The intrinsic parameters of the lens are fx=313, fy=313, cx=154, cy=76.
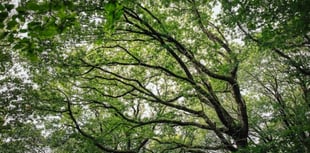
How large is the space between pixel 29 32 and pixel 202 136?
25432 millimetres

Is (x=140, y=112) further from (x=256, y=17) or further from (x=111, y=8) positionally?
(x=111, y=8)

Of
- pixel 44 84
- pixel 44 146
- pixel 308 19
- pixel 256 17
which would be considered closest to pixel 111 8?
pixel 308 19

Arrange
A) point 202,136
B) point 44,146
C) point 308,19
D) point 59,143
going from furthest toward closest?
1. point 202,136
2. point 44,146
3. point 59,143
4. point 308,19

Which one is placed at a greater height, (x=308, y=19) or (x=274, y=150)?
(x=308, y=19)

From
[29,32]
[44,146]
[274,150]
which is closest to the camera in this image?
[29,32]

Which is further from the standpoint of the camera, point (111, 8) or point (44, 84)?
point (44, 84)

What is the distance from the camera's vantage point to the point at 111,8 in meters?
2.54

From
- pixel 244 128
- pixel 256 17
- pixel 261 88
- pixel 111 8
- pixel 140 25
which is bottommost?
pixel 111 8

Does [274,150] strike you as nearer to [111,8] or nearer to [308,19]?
[308,19]

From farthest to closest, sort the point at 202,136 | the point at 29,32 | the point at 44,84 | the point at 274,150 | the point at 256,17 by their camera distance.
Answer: the point at 202,136, the point at 44,84, the point at 274,150, the point at 256,17, the point at 29,32

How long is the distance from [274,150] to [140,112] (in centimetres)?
1304

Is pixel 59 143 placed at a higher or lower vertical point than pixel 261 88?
lower

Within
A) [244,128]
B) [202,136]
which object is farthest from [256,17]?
[202,136]

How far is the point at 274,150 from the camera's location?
11008mm
